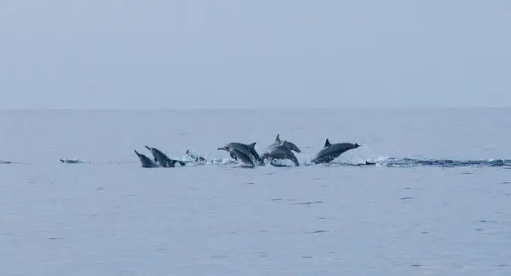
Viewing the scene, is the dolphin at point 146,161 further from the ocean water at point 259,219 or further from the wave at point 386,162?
the wave at point 386,162

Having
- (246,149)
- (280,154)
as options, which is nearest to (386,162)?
(280,154)

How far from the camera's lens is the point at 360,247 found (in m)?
23.7

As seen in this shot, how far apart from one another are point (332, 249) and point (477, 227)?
4676 mm

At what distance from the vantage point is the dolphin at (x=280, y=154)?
4575 centimetres

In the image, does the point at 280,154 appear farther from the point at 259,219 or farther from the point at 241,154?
the point at 259,219

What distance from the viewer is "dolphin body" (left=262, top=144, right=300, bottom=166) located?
150ft

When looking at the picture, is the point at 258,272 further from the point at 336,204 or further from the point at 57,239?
the point at 336,204

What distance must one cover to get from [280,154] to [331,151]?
2.03 metres

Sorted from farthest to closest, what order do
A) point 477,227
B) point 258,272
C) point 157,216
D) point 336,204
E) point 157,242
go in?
point 336,204 < point 157,216 < point 477,227 < point 157,242 < point 258,272

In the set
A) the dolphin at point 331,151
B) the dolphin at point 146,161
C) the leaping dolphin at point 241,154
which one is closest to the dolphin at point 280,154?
the leaping dolphin at point 241,154

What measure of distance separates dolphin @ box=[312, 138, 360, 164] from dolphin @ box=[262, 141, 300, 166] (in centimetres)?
130

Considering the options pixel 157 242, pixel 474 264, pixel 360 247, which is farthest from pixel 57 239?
pixel 474 264

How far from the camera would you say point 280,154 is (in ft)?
151

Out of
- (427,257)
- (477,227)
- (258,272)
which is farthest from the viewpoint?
(477,227)
